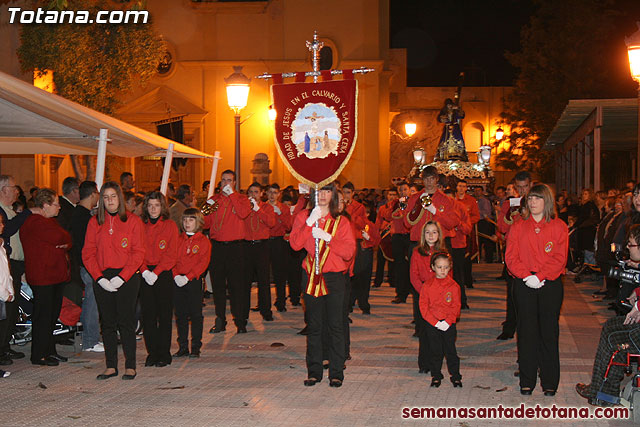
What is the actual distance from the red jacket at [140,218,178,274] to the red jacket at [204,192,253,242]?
2150 millimetres

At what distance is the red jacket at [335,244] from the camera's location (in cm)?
859

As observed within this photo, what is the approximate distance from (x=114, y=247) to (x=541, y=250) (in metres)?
4.28

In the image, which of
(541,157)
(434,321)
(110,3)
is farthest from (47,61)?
(541,157)

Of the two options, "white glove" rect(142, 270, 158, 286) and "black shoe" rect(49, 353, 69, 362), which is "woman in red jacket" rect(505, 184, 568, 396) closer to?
"white glove" rect(142, 270, 158, 286)

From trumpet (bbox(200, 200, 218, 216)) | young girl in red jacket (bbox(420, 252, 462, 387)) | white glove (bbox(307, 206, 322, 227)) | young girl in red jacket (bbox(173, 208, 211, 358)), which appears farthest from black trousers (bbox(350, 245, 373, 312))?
white glove (bbox(307, 206, 322, 227))

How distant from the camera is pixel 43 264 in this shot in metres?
9.56

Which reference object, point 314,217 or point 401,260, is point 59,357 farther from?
point 401,260

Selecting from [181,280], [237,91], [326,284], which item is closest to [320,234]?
[326,284]

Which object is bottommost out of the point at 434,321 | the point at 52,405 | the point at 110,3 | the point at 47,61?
the point at 52,405

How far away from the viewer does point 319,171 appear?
29.6ft

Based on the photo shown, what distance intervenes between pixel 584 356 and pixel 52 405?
240 inches

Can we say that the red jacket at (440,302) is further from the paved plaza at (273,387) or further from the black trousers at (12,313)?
the black trousers at (12,313)

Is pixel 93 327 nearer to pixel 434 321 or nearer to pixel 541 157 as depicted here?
pixel 434 321

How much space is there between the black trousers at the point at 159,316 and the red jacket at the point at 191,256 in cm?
45
